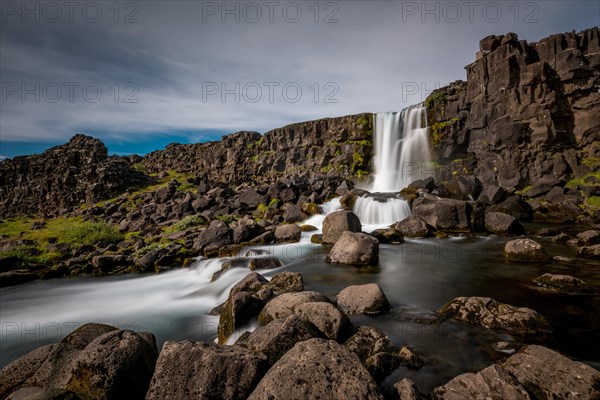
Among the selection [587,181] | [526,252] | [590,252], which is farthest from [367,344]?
[587,181]

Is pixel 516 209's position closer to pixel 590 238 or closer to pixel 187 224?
pixel 590 238

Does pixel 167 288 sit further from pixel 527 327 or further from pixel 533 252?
pixel 533 252

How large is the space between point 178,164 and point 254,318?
7093 centimetres

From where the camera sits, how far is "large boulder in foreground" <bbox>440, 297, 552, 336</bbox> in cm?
625

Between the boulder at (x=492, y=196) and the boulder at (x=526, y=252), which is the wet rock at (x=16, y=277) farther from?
the boulder at (x=492, y=196)

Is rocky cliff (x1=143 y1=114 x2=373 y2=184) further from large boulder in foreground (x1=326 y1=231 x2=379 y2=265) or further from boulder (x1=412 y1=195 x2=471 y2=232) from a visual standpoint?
large boulder in foreground (x1=326 y1=231 x2=379 y2=265)

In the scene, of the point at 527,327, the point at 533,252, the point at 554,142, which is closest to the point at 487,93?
the point at 554,142

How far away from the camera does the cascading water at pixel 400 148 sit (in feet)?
121

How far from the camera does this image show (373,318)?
293 inches

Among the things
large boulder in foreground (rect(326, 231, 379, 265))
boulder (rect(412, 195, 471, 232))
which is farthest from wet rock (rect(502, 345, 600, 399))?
boulder (rect(412, 195, 471, 232))

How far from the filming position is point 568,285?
8.57 metres

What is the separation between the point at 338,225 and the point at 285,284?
327 inches

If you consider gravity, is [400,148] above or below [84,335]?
above

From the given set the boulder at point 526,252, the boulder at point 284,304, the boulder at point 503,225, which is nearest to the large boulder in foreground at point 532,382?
the boulder at point 284,304
